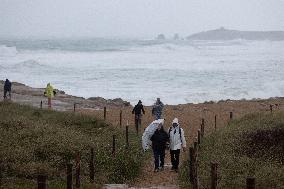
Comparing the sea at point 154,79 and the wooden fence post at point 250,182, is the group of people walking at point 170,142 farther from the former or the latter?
the sea at point 154,79

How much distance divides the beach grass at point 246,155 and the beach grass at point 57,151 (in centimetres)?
189

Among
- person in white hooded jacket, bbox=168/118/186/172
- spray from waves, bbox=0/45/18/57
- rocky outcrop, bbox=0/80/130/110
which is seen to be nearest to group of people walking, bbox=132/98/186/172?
person in white hooded jacket, bbox=168/118/186/172

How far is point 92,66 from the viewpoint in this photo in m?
65.4

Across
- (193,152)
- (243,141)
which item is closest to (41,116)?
(243,141)

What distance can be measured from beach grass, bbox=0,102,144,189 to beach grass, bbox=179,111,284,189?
1893 millimetres

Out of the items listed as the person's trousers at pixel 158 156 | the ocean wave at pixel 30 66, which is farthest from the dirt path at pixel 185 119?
the ocean wave at pixel 30 66

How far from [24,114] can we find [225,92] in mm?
24835

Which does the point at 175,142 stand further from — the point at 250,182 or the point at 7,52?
the point at 7,52

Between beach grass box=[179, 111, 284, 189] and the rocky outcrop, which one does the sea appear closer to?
the rocky outcrop

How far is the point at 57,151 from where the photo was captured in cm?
1333

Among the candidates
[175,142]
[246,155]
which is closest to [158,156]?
[175,142]

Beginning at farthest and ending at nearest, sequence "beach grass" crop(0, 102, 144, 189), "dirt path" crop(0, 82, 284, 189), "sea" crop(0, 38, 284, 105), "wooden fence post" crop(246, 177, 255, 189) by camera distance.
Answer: "sea" crop(0, 38, 284, 105), "dirt path" crop(0, 82, 284, 189), "beach grass" crop(0, 102, 144, 189), "wooden fence post" crop(246, 177, 255, 189)

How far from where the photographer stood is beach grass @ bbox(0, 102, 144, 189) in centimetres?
1162

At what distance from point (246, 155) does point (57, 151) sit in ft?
16.8
